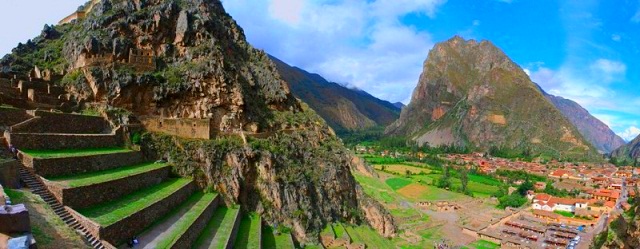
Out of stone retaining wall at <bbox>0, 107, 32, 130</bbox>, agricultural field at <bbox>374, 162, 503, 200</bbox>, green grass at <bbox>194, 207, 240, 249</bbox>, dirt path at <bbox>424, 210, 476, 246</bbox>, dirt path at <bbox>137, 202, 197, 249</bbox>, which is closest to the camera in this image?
dirt path at <bbox>137, 202, 197, 249</bbox>

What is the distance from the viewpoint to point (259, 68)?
44.4 m

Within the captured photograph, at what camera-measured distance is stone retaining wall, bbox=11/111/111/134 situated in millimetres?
18703

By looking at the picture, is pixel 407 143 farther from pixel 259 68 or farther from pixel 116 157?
pixel 116 157

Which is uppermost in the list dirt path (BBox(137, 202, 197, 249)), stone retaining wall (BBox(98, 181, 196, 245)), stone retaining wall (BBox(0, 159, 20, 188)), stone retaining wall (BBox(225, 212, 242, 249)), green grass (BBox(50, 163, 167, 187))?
stone retaining wall (BBox(0, 159, 20, 188))

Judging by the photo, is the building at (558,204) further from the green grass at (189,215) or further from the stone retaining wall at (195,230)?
the stone retaining wall at (195,230)

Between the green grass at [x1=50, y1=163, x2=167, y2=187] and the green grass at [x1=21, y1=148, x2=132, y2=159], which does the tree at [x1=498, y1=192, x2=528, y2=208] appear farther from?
the green grass at [x1=21, y1=148, x2=132, y2=159]

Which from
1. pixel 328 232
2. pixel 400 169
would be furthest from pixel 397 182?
pixel 328 232

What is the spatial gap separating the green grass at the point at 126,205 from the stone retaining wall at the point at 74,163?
1.84 m

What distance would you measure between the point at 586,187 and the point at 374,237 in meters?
69.5

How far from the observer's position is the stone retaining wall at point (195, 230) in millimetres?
16703

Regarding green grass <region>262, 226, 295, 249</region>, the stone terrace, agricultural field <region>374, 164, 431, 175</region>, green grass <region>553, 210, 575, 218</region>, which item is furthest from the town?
the stone terrace

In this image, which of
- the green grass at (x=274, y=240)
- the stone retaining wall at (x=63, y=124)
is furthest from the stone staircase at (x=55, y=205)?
the green grass at (x=274, y=240)

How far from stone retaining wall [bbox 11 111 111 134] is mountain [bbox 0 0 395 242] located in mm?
1686

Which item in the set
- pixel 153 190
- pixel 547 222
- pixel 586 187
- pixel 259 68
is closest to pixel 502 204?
pixel 547 222
